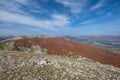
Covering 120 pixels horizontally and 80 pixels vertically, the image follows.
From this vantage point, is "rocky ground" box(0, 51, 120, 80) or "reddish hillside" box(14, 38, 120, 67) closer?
"rocky ground" box(0, 51, 120, 80)

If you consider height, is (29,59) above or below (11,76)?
above

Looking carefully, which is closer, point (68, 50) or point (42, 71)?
point (42, 71)

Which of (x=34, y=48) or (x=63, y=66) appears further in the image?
(x=34, y=48)

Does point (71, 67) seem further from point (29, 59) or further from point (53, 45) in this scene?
point (53, 45)

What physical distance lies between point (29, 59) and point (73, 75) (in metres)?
7.40

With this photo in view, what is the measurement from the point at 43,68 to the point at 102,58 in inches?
911

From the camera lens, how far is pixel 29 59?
18547 millimetres

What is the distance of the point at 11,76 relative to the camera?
48.0 feet

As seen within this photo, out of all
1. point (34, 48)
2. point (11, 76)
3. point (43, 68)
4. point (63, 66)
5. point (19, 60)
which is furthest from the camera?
point (34, 48)

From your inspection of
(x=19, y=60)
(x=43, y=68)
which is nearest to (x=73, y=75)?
(x=43, y=68)

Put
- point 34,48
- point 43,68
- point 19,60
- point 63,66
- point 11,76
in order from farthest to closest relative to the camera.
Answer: point 34,48 < point 19,60 < point 63,66 < point 43,68 < point 11,76

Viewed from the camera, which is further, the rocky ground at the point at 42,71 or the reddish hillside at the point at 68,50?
the reddish hillside at the point at 68,50

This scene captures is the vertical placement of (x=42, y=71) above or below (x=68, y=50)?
above

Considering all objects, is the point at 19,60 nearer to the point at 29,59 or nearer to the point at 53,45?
the point at 29,59
